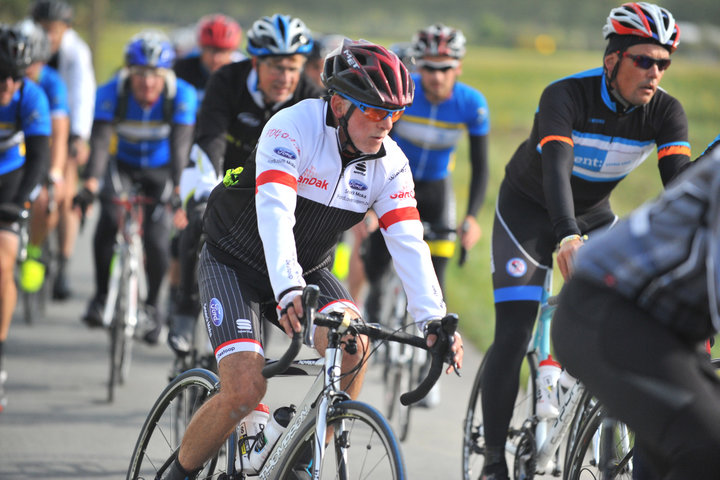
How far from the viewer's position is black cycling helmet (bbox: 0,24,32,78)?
670cm

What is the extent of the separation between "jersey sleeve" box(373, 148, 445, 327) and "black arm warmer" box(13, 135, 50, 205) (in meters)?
3.58

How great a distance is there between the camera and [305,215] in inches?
160

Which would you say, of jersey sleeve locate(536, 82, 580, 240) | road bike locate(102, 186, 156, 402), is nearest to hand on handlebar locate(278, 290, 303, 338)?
jersey sleeve locate(536, 82, 580, 240)

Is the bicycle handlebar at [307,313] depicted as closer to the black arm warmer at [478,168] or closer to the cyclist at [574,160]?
the cyclist at [574,160]

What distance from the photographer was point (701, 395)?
99.7 inches

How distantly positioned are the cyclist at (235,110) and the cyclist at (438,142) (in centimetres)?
141

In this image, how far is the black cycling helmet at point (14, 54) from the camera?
6.70m

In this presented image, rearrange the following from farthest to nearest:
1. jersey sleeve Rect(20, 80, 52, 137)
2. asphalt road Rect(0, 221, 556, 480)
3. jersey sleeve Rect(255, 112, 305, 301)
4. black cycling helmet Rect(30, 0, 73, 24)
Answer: black cycling helmet Rect(30, 0, 73, 24) → jersey sleeve Rect(20, 80, 52, 137) → asphalt road Rect(0, 221, 556, 480) → jersey sleeve Rect(255, 112, 305, 301)

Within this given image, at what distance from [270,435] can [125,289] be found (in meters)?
3.86

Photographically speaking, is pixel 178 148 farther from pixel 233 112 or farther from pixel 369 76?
pixel 369 76

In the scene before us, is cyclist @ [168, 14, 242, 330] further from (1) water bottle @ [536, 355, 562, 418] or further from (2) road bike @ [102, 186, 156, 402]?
(1) water bottle @ [536, 355, 562, 418]

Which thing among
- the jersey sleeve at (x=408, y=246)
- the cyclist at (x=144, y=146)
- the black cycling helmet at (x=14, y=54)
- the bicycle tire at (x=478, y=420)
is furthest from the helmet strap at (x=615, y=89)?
the black cycling helmet at (x=14, y=54)

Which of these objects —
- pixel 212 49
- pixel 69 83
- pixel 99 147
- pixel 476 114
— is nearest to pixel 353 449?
pixel 476 114

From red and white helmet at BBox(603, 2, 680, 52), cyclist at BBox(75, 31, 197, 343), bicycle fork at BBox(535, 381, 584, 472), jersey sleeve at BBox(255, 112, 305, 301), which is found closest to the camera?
jersey sleeve at BBox(255, 112, 305, 301)
